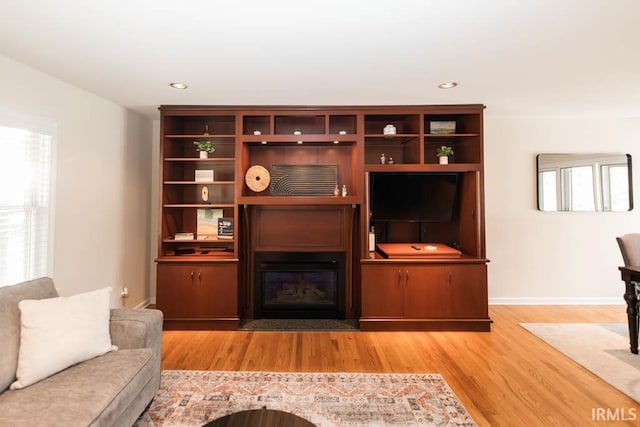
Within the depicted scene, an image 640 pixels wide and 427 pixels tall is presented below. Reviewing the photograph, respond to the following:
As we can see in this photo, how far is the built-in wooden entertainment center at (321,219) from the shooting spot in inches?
142

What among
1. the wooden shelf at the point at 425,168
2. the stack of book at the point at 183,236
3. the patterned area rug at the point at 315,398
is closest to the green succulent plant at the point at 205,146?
the stack of book at the point at 183,236

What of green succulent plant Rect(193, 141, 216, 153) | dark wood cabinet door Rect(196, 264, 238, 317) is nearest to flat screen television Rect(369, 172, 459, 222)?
dark wood cabinet door Rect(196, 264, 238, 317)

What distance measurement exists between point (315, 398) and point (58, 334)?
161cm

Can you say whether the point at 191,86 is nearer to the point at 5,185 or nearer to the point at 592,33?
the point at 5,185

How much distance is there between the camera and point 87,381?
1659mm

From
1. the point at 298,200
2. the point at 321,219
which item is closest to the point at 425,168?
the point at 321,219

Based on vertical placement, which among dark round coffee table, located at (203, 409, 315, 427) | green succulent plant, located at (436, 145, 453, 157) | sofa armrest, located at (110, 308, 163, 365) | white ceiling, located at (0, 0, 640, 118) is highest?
white ceiling, located at (0, 0, 640, 118)

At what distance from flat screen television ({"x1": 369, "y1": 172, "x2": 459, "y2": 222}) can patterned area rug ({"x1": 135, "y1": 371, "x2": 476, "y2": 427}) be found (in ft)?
5.93

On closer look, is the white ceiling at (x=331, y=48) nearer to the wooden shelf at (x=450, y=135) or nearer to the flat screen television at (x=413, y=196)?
the wooden shelf at (x=450, y=135)

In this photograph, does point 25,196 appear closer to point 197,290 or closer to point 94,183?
point 94,183

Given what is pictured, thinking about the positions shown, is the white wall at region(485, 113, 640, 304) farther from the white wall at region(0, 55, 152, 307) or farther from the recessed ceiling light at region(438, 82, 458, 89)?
A: the white wall at region(0, 55, 152, 307)

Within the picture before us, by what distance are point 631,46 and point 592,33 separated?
467mm

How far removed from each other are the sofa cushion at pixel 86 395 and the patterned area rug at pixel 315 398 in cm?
36

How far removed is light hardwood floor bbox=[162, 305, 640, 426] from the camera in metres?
2.23
